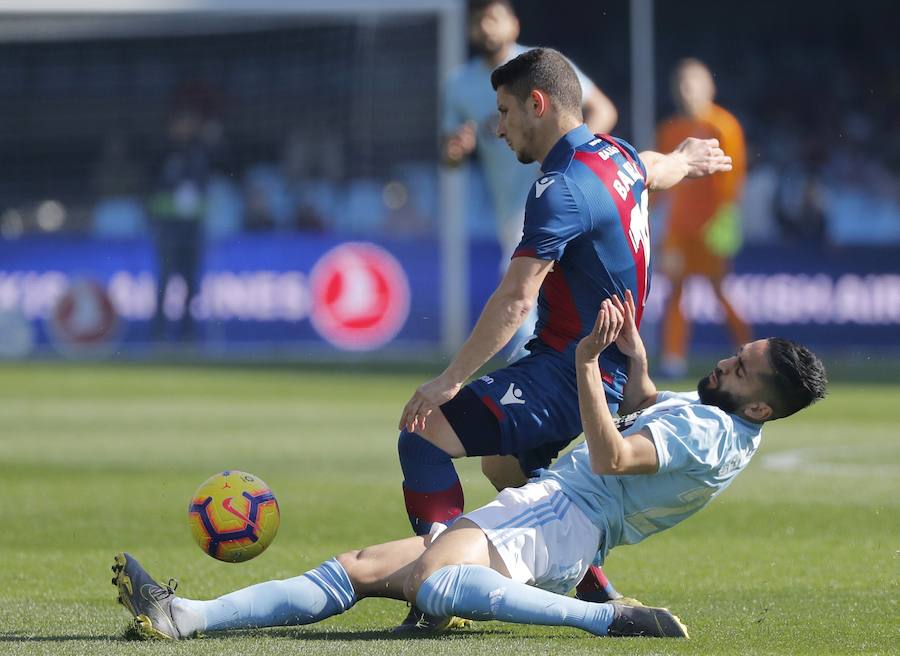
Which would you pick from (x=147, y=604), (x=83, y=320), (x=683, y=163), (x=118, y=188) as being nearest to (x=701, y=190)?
(x=83, y=320)

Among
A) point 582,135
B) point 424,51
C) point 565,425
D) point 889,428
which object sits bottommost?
point 889,428

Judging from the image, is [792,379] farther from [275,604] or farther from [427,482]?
[275,604]

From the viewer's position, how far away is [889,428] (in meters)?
11.9

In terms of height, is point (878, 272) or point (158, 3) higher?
point (158, 3)

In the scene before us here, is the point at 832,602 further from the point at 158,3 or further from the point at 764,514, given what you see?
the point at 158,3

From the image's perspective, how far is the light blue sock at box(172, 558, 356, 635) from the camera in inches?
191

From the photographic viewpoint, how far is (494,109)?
927 cm

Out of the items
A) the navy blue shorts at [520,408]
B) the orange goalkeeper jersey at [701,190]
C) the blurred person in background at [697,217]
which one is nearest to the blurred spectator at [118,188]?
the orange goalkeeper jersey at [701,190]

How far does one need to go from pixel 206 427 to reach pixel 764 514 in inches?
204

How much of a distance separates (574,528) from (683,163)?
1.59 m

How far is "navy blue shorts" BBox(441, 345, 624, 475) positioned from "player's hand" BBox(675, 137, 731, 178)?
1.09 meters

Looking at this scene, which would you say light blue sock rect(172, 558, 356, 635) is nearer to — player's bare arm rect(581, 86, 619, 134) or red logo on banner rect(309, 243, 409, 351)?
player's bare arm rect(581, 86, 619, 134)

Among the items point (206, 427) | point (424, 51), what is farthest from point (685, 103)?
point (424, 51)

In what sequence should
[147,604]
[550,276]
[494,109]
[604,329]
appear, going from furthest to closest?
[494,109], [550,276], [147,604], [604,329]
